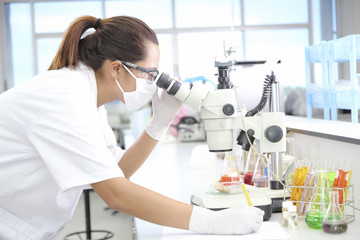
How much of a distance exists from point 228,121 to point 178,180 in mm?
889

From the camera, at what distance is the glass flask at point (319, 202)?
1.18m

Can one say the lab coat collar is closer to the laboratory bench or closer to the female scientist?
the female scientist

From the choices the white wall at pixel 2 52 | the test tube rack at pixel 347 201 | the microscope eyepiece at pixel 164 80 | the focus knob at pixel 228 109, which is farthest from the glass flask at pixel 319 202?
the white wall at pixel 2 52

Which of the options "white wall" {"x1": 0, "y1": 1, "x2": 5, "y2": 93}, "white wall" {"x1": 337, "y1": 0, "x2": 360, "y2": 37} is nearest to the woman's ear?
"white wall" {"x1": 337, "y1": 0, "x2": 360, "y2": 37}

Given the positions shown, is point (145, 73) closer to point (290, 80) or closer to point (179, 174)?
point (179, 174)

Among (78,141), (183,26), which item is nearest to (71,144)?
(78,141)

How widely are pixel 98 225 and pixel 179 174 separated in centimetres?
211

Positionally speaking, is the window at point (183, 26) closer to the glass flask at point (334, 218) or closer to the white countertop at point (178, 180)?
the white countertop at point (178, 180)

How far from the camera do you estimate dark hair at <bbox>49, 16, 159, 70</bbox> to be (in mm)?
1343

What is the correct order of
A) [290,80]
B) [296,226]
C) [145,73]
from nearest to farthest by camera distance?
[296,226] < [145,73] < [290,80]

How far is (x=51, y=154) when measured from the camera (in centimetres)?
110

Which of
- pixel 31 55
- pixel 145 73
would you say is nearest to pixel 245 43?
A: pixel 31 55

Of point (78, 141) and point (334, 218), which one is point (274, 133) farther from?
Result: point (78, 141)

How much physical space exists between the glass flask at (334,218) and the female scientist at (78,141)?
18 cm
